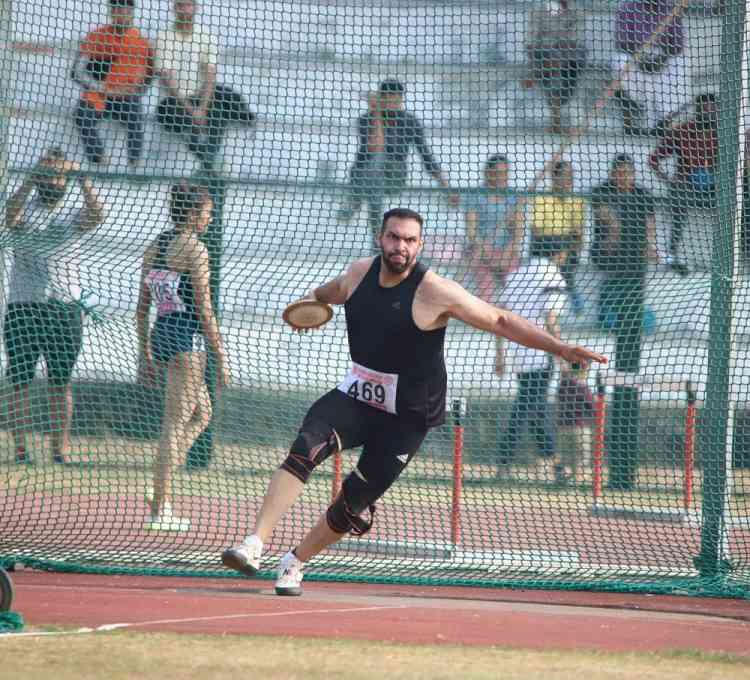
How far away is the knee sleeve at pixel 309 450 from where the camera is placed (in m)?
6.58

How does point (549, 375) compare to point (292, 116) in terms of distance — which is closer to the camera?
point (292, 116)

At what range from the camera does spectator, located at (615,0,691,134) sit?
9141 mm

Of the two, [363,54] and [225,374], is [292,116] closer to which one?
[363,54]

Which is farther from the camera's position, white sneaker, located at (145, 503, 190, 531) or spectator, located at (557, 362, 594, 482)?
spectator, located at (557, 362, 594, 482)

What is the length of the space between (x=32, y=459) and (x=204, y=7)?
319 cm

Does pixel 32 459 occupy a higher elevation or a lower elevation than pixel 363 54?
lower

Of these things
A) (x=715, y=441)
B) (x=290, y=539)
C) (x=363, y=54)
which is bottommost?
(x=290, y=539)

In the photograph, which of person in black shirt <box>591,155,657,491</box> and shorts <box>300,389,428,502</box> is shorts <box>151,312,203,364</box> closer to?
shorts <box>300,389,428,502</box>

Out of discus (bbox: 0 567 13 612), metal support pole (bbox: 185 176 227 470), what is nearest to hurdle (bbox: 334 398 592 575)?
metal support pole (bbox: 185 176 227 470)

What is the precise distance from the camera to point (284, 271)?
995 centimetres

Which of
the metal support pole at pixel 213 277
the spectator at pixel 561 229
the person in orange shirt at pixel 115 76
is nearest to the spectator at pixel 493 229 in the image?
the spectator at pixel 561 229

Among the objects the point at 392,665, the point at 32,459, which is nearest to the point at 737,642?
the point at 392,665

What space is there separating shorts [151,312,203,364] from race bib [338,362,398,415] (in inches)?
97.0

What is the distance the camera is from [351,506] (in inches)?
269
